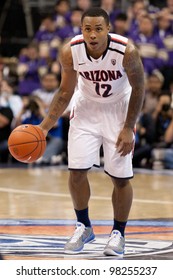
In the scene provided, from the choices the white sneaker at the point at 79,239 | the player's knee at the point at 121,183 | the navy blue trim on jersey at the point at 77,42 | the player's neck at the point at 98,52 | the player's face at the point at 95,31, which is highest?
the player's face at the point at 95,31

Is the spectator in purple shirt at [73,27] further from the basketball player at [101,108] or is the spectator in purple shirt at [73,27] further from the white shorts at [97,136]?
the white shorts at [97,136]

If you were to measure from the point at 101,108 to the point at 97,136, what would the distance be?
239 millimetres

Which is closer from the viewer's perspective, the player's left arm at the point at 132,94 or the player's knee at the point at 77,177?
the player's left arm at the point at 132,94

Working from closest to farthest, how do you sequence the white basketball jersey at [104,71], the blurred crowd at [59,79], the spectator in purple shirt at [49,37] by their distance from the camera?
the white basketball jersey at [104,71] → the blurred crowd at [59,79] → the spectator in purple shirt at [49,37]

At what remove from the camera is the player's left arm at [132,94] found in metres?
6.29

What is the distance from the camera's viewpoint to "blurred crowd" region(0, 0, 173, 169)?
1353 cm

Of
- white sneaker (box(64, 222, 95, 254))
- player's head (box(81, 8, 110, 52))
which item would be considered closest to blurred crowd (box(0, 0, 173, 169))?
white sneaker (box(64, 222, 95, 254))

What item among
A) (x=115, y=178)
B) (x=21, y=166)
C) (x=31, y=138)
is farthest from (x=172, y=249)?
(x=21, y=166)

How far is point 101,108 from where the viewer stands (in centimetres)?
657

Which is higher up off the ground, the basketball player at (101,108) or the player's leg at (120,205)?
the basketball player at (101,108)

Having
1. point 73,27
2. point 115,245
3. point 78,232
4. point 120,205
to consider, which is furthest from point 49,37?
point 115,245

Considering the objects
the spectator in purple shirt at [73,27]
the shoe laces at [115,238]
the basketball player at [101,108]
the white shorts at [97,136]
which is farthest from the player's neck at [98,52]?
the spectator in purple shirt at [73,27]

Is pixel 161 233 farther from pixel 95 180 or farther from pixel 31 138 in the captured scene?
pixel 95 180

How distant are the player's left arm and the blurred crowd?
655 cm
